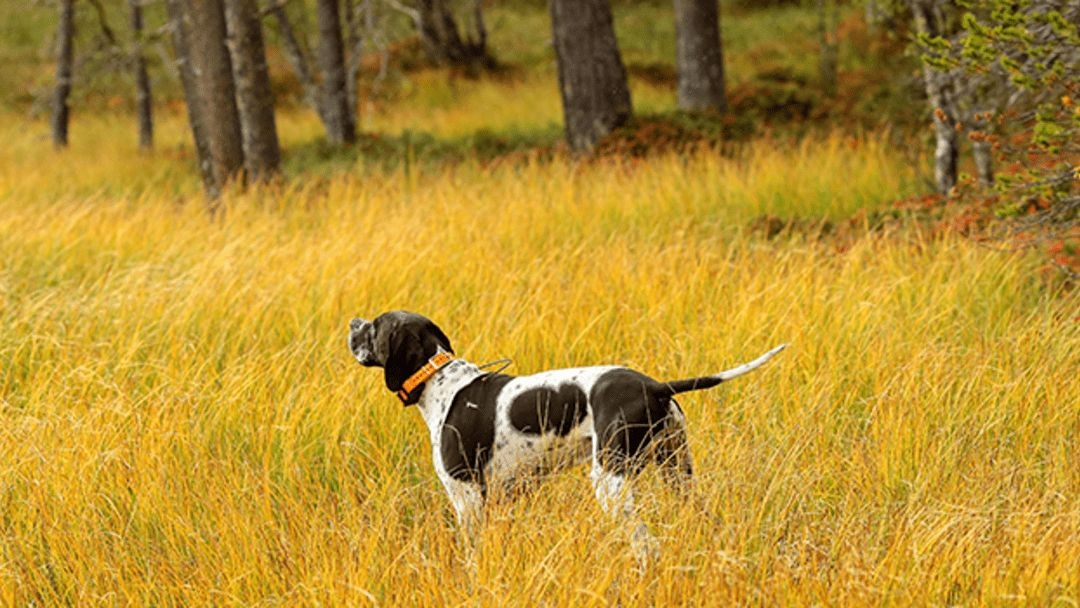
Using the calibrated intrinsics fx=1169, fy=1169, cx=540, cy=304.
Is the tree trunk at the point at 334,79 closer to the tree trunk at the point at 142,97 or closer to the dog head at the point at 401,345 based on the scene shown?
the tree trunk at the point at 142,97

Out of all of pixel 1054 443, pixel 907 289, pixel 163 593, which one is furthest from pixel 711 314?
pixel 163 593

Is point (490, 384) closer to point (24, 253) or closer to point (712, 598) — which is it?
point (712, 598)

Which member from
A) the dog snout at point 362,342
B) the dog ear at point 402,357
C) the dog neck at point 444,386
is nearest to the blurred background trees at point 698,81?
the dog neck at point 444,386

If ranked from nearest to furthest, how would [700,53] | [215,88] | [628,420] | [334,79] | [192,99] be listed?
[628,420] < [215,88] < [192,99] < [700,53] < [334,79]

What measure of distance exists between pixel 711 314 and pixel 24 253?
4.48 meters

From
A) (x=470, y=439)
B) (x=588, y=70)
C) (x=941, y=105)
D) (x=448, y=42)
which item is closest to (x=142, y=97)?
(x=448, y=42)

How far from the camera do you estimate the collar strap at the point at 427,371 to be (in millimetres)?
3824

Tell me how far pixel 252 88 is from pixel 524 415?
821cm

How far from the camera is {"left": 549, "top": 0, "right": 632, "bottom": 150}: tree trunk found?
39.6 ft

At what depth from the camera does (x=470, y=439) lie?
3760 millimetres

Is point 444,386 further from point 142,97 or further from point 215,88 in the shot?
point 142,97

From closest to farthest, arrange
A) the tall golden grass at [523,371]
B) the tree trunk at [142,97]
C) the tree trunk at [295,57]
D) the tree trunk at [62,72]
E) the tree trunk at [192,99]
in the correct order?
the tall golden grass at [523,371], the tree trunk at [192,99], the tree trunk at [295,57], the tree trunk at [142,97], the tree trunk at [62,72]

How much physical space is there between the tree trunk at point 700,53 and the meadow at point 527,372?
590 centimetres

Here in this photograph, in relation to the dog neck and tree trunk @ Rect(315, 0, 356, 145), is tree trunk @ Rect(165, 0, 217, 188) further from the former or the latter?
the dog neck
